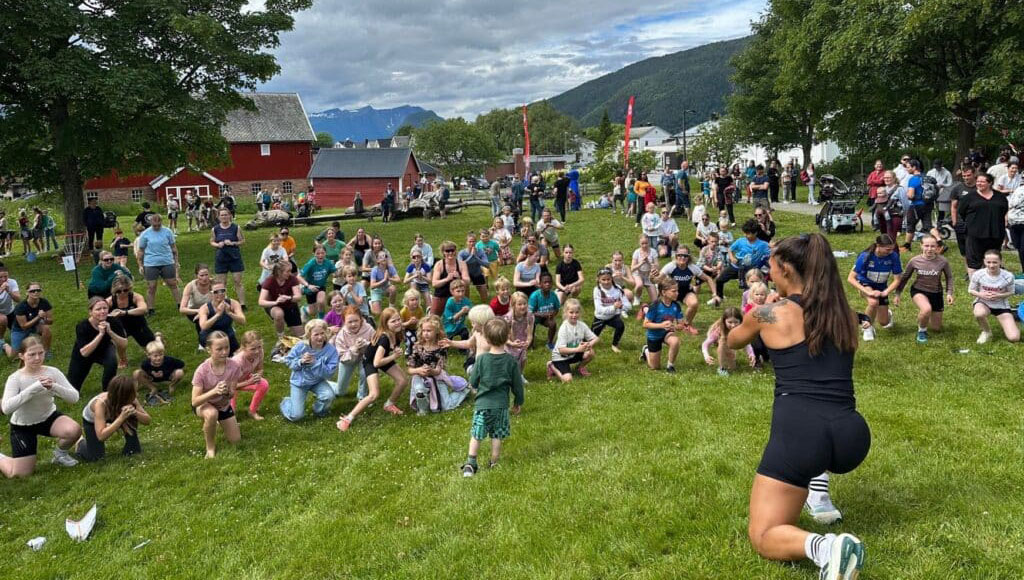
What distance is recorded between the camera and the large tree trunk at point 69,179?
20469mm

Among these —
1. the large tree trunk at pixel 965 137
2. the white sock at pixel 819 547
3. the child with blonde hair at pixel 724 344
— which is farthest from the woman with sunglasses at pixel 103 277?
the large tree trunk at pixel 965 137

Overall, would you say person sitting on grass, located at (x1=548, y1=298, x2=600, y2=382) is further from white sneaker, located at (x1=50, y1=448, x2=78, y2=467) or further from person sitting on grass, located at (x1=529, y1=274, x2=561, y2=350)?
white sneaker, located at (x1=50, y1=448, x2=78, y2=467)

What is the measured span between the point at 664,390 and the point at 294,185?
183ft

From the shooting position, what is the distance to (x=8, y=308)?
10922mm

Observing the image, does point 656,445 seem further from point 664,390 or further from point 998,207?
point 998,207

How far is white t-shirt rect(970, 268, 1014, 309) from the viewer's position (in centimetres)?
892

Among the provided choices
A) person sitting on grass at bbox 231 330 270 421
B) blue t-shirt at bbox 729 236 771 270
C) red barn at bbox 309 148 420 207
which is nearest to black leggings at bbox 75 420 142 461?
person sitting on grass at bbox 231 330 270 421

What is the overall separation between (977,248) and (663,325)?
5937 mm

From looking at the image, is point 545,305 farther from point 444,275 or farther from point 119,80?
point 119,80

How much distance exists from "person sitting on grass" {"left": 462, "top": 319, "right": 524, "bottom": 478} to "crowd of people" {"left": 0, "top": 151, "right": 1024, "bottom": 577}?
0.02 m

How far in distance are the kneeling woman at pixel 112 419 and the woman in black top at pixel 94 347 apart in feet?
6.18

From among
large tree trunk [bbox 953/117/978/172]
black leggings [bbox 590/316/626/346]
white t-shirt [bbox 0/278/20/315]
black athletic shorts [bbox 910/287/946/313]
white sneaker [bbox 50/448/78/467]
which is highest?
large tree trunk [bbox 953/117/978/172]

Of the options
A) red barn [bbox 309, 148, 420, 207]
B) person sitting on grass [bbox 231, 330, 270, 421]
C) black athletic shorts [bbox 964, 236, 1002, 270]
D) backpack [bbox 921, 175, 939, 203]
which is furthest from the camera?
red barn [bbox 309, 148, 420, 207]

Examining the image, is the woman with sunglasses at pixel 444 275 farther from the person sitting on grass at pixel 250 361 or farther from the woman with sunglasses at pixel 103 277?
the woman with sunglasses at pixel 103 277
